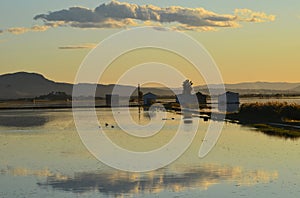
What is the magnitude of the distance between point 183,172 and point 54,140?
15.3 m

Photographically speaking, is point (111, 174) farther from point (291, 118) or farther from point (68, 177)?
point (291, 118)

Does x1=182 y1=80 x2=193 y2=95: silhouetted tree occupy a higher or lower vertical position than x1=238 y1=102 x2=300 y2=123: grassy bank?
higher

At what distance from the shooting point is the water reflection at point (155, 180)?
59.2ft

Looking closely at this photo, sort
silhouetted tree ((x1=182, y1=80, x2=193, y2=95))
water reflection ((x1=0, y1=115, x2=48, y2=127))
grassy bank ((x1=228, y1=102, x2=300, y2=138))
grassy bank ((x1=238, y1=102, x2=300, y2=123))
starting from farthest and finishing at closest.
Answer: silhouetted tree ((x1=182, y1=80, x2=193, y2=95)), water reflection ((x1=0, y1=115, x2=48, y2=127)), grassy bank ((x1=238, y1=102, x2=300, y2=123)), grassy bank ((x1=228, y1=102, x2=300, y2=138))

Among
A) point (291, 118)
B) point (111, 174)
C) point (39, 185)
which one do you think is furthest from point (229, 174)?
point (291, 118)

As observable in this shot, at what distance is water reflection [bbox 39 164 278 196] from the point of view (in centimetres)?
1805

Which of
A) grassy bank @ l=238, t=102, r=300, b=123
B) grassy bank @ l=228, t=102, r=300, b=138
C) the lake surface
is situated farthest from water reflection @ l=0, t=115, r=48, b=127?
the lake surface

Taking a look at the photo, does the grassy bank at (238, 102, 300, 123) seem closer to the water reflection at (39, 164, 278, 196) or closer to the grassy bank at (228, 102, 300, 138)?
the grassy bank at (228, 102, 300, 138)

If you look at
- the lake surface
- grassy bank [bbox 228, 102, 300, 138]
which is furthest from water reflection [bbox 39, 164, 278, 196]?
grassy bank [bbox 228, 102, 300, 138]

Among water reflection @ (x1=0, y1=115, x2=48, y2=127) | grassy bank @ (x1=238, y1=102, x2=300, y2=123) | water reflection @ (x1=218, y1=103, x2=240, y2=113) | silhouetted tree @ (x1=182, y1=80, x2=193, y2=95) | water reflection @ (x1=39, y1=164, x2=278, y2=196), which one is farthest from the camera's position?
silhouetted tree @ (x1=182, y1=80, x2=193, y2=95)

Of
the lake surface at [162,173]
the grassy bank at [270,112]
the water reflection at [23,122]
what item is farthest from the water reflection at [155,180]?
the water reflection at [23,122]

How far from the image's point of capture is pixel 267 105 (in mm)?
54594

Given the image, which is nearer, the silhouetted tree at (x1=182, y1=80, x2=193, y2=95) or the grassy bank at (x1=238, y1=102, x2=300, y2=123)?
the grassy bank at (x1=238, y1=102, x2=300, y2=123)

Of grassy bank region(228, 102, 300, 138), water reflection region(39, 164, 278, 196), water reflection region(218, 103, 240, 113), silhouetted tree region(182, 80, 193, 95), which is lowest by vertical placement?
water reflection region(39, 164, 278, 196)
